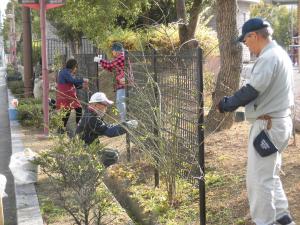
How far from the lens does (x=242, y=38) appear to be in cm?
410

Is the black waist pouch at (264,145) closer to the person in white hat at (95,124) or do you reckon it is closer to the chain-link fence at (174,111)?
the chain-link fence at (174,111)

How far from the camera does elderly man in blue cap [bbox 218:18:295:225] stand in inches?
153

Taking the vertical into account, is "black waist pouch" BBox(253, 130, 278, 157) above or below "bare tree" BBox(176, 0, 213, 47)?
below

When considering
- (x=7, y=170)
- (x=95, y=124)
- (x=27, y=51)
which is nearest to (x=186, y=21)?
(x=27, y=51)

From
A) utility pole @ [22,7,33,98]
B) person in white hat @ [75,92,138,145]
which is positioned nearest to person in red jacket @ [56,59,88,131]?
person in white hat @ [75,92,138,145]

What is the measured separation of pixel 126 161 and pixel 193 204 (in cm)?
204

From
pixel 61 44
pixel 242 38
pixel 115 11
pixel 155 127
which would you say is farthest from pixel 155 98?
pixel 61 44

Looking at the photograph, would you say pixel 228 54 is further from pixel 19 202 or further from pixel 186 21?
pixel 186 21

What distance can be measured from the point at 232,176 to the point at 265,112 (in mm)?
1935

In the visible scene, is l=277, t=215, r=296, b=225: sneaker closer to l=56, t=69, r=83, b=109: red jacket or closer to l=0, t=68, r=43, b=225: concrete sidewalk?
l=0, t=68, r=43, b=225: concrete sidewalk

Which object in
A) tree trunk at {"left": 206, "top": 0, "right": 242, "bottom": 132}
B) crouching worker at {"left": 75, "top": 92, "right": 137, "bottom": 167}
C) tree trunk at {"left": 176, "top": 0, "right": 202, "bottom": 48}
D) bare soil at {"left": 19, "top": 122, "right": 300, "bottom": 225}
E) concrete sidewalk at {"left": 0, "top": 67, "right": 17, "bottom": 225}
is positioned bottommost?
concrete sidewalk at {"left": 0, "top": 67, "right": 17, "bottom": 225}

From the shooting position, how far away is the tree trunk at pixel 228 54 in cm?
788

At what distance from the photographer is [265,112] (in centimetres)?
396

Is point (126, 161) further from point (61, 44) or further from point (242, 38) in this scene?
point (61, 44)
